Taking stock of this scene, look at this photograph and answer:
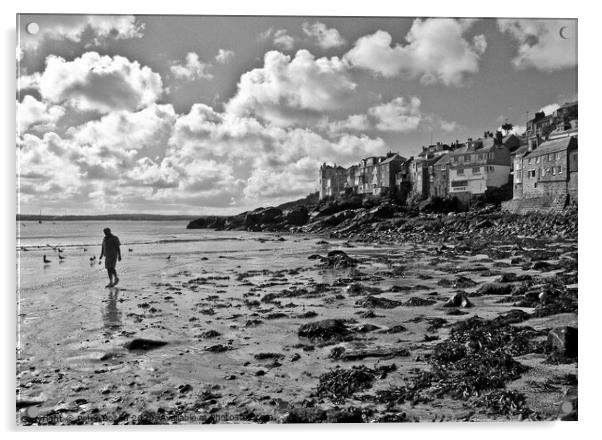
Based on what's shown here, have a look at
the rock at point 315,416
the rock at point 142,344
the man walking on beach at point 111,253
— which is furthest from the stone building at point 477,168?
the man walking on beach at point 111,253

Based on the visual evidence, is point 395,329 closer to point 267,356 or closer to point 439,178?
point 267,356

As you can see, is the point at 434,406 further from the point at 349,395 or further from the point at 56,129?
the point at 56,129

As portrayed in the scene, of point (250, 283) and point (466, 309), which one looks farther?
point (250, 283)

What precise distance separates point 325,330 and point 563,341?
2194mm

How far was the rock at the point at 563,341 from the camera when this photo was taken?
385cm

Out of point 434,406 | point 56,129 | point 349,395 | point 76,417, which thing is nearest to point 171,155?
point 56,129

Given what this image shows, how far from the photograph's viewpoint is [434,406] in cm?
341

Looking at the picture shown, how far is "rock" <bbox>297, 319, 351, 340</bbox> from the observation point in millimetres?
4205

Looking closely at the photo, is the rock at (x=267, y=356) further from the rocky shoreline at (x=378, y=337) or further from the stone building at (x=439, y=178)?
→ the stone building at (x=439, y=178)

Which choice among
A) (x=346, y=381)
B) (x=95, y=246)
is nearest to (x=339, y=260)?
(x=346, y=381)

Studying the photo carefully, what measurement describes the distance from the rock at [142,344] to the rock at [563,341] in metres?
3.68

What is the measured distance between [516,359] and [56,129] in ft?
16.4

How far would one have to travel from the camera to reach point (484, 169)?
5.77 metres

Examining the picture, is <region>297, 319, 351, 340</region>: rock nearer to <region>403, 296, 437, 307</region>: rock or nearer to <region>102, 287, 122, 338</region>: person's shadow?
<region>403, 296, 437, 307</region>: rock
